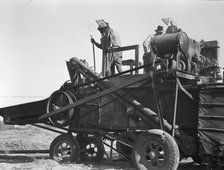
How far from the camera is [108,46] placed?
11531 millimetres

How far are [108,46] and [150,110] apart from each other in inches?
128

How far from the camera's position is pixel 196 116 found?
883 centimetres

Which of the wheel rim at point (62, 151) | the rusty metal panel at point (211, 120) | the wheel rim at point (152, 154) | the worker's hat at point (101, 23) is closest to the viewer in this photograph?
the rusty metal panel at point (211, 120)

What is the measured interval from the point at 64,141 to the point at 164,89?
349 centimetres

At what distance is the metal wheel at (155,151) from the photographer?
7969 mm

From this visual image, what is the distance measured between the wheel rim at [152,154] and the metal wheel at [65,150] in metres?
2.60

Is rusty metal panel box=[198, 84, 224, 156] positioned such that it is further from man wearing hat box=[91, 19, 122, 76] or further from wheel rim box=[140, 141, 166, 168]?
man wearing hat box=[91, 19, 122, 76]

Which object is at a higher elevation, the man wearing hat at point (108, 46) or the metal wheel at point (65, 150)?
→ the man wearing hat at point (108, 46)

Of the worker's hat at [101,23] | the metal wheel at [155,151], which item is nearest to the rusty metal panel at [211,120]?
the metal wheel at [155,151]

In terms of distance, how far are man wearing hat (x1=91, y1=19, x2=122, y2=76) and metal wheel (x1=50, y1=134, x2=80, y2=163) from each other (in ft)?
7.57

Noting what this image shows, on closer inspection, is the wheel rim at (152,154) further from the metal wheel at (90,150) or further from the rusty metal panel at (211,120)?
the metal wheel at (90,150)

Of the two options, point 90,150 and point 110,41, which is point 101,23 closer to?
point 110,41

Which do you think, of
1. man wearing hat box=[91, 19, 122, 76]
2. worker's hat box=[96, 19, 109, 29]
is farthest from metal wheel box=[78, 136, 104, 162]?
worker's hat box=[96, 19, 109, 29]

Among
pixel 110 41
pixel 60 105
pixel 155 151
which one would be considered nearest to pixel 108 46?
pixel 110 41
